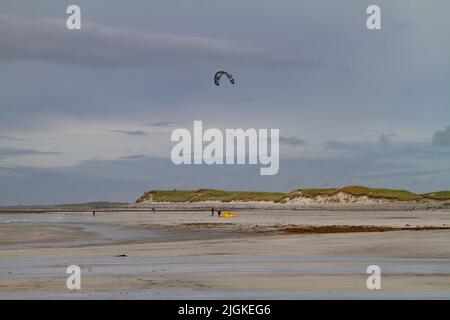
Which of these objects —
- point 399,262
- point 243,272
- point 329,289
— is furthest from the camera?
point 399,262

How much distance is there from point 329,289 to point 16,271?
11.7 m

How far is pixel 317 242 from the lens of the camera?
37031 millimetres
